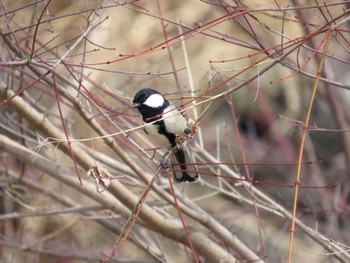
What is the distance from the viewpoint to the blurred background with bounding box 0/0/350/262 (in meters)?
3.83

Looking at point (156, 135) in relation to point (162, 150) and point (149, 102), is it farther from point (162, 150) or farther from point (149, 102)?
point (162, 150)

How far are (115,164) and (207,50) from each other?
4.72 meters

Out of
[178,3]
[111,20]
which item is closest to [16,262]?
[111,20]

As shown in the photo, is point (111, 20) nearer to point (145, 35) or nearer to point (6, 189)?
point (145, 35)

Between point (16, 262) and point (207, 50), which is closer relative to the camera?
point (16, 262)

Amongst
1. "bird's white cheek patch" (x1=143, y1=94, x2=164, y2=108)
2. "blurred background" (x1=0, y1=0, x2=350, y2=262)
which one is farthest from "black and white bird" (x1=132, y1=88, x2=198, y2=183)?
"blurred background" (x1=0, y1=0, x2=350, y2=262)

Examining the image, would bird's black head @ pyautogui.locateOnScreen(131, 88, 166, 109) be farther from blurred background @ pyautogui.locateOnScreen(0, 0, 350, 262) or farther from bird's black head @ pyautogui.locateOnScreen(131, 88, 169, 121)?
blurred background @ pyautogui.locateOnScreen(0, 0, 350, 262)

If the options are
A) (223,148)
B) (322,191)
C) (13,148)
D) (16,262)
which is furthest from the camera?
(223,148)

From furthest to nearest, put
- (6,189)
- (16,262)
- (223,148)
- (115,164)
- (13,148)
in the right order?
(223,148), (16,262), (6,189), (115,164), (13,148)

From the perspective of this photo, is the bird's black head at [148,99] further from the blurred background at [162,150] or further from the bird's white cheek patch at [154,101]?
the blurred background at [162,150]

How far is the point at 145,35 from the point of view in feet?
23.6

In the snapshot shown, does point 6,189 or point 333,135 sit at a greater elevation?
point 333,135

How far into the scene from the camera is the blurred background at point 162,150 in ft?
12.6

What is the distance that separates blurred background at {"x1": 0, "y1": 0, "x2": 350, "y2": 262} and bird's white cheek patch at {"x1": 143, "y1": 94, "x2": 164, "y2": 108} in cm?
14
